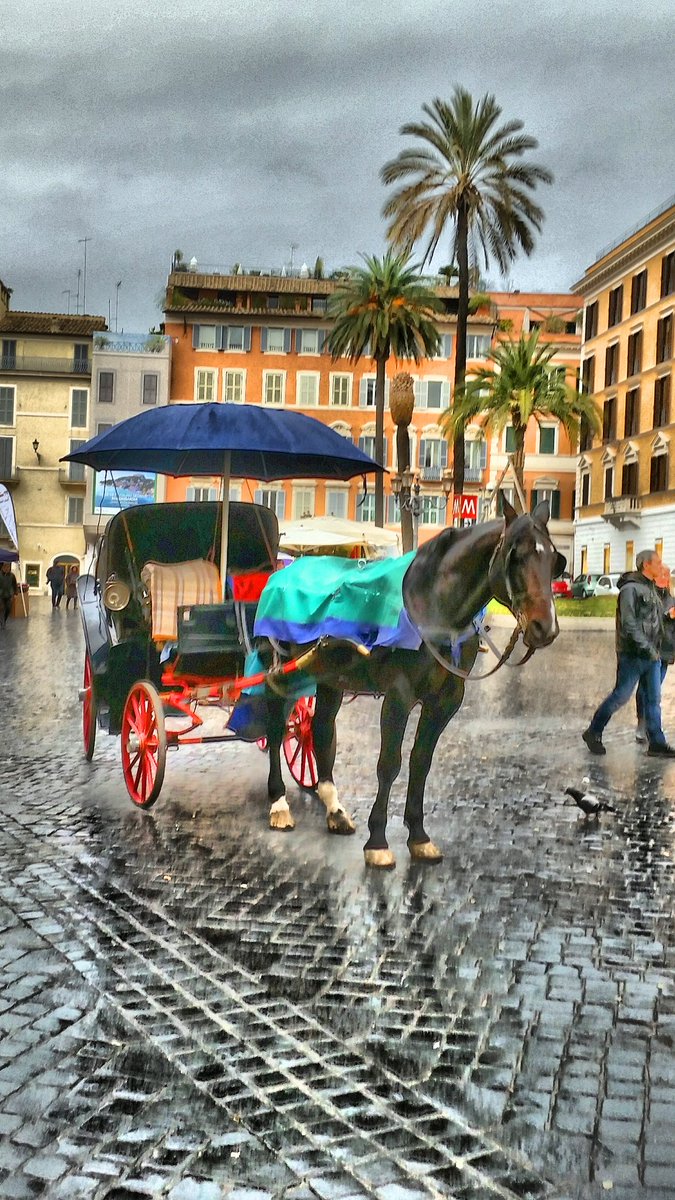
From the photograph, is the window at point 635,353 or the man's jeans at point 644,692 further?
the window at point 635,353

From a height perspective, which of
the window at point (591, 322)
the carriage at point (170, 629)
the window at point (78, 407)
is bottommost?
the carriage at point (170, 629)

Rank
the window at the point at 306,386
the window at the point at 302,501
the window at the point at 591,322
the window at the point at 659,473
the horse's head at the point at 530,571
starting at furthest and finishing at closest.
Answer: the window at the point at 306,386 → the window at the point at 302,501 → the window at the point at 591,322 → the window at the point at 659,473 → the horse's head at the point at 530,571

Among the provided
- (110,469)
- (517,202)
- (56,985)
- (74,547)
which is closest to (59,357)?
(74,547)

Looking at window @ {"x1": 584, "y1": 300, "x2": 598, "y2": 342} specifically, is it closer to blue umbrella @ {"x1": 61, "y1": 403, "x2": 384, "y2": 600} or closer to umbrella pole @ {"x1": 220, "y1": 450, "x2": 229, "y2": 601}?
blue umbrella @ {"x1": 61, "y1": 403, "x2": 384, "y2": 600}

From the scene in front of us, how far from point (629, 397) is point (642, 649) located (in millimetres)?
51006

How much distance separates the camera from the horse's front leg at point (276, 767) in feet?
23.8

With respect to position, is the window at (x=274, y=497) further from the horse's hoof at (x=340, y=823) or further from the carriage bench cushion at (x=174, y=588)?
the horse's hoof at (x=340, y=823)

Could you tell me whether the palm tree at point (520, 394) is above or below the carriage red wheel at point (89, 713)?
above

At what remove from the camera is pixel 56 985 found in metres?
4.47

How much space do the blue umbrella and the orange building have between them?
5609 centimetres

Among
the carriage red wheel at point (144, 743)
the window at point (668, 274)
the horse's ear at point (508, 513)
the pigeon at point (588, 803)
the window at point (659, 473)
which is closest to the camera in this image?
the horse's ear at point (508, 513)

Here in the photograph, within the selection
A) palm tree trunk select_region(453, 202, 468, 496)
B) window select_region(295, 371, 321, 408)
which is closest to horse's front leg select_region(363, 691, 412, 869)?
palm tree trunk select_region(453, 202, 468, 496)

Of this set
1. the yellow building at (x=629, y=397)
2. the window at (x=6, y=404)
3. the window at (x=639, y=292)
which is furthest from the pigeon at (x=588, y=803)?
the window at (x=6, y=404)

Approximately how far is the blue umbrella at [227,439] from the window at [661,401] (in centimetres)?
4908
